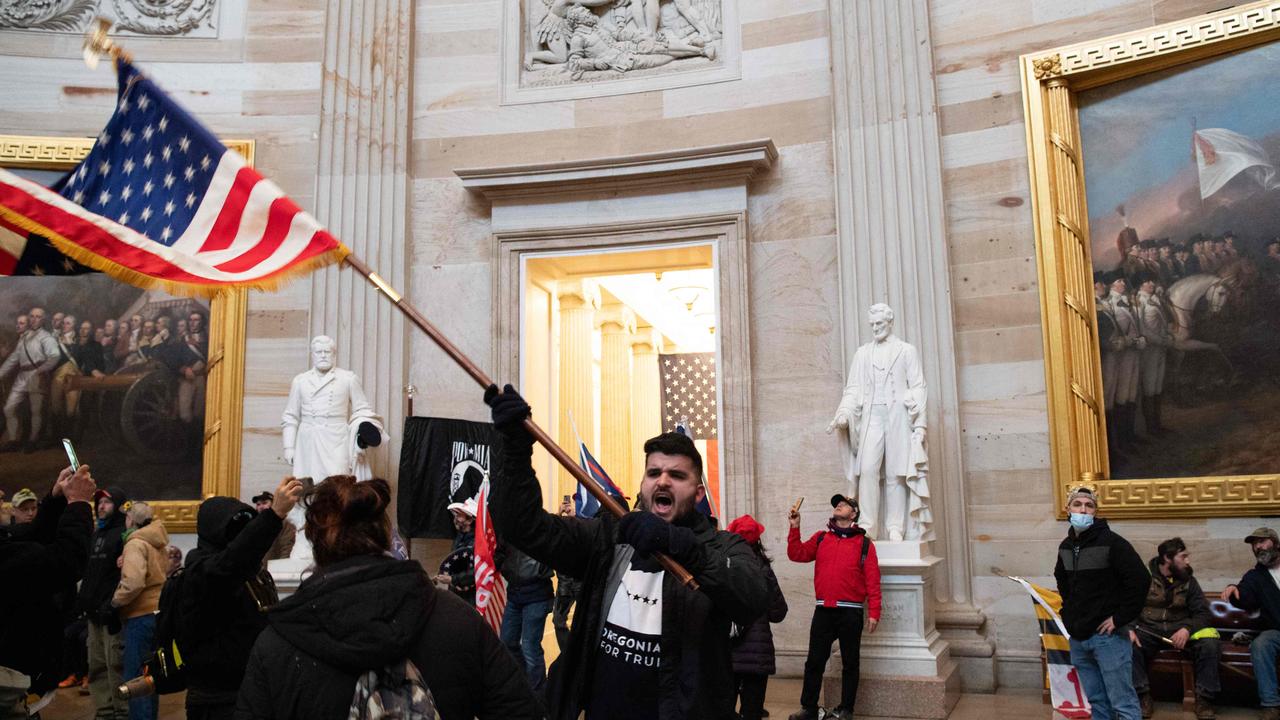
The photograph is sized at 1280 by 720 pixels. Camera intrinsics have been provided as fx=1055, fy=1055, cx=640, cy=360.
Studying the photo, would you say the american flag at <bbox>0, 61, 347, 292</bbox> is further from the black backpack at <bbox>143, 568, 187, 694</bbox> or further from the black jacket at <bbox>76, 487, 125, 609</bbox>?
the black jacket at <bbox>76, 487, 125, 609</bbox>

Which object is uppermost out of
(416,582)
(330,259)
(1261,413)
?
(330,259)

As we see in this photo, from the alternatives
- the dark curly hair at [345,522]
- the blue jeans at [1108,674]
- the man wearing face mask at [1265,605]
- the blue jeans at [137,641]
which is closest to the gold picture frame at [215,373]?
the blue jeans at [137,641]

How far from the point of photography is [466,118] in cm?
1233

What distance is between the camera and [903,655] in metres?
8.30

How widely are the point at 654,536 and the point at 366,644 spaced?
805 mm

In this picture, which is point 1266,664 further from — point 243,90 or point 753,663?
point 243,90

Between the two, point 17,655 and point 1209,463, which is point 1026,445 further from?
point 17,655

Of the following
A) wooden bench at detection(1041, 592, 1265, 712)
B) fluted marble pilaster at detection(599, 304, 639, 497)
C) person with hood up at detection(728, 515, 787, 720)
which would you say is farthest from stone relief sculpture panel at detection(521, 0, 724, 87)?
wooden bench at detection(1041, 592, 1265, 712)

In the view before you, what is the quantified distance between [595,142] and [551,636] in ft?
18.6

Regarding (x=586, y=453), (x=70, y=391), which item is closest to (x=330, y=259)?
(x=586, y=453)

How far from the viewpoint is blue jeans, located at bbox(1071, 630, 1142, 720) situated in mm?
6305

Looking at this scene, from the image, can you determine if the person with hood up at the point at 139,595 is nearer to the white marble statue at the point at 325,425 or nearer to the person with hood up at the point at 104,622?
the person with hood up at the point at 104,622

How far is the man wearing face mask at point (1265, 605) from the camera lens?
7543 millimetres

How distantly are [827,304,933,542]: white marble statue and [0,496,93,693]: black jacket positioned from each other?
20.0 feet
